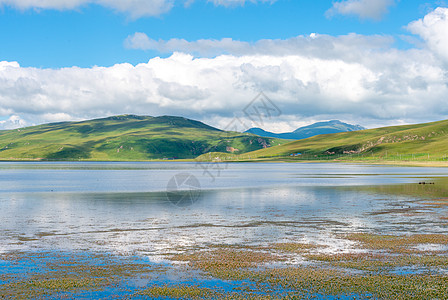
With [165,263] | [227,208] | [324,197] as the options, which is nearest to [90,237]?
[165,263]

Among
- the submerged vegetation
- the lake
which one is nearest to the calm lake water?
the lake

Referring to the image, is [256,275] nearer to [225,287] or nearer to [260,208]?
[225,287]

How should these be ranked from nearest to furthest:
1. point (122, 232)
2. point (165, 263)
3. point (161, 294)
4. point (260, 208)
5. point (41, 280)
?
point (161, 294) → point (41, 280) → point (165, 263) → point (122, 232) → point (260, 208)

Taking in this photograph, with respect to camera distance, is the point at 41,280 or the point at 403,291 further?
the point at 41,280

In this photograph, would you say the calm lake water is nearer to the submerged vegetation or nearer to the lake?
the lake

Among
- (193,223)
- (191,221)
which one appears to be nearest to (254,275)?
(193,223)

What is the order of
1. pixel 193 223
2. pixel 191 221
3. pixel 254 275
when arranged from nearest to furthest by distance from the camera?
pixel 254 275 < pixel 193 223 < pixel 191 221

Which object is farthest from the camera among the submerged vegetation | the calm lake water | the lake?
the calm lake water

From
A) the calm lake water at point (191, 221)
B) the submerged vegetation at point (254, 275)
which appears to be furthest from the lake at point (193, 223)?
the submerged vegetation at point (254, 275)

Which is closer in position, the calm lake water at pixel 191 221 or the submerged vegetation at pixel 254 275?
the submerged vegetation at pixel 254 275

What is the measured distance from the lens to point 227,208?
59.6 m

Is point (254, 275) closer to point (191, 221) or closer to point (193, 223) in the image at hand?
point (193, 223)

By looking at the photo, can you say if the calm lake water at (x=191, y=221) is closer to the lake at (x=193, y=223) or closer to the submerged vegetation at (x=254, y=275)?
the lake at (x=193, y=223)

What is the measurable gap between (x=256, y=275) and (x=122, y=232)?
62.2 ft
